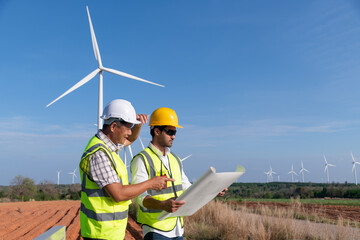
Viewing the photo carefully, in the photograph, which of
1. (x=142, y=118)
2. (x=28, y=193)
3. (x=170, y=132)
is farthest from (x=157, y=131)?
(x=28, y=193)

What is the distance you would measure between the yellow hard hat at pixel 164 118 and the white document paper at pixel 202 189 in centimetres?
102

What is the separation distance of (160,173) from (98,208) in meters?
0.93

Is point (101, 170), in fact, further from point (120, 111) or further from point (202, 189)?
point (202, 189)

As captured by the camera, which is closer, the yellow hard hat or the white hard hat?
the white hard hat

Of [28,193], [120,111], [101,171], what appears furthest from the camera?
[28,193]

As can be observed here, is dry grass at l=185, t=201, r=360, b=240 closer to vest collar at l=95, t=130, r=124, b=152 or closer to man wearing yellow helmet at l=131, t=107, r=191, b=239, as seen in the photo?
man wearing yellow helmet at l=131, t=107, r=191, b=239

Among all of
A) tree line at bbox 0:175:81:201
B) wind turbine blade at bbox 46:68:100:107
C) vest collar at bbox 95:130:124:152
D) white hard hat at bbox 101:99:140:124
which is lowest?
tree line at bbox 0:175:81:201

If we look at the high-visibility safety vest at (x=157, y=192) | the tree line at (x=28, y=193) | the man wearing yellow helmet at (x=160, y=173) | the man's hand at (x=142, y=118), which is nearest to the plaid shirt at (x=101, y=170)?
the man wearing yellow helmet at (x=160, y=173)

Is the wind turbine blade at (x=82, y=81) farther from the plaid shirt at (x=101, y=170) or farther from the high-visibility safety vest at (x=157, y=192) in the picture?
the plaid shirt at (x=101, y=170)

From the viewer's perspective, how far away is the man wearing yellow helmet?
3255mm

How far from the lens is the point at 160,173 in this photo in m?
3.46

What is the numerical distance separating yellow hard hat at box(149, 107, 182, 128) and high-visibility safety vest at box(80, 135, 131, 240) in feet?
3.61

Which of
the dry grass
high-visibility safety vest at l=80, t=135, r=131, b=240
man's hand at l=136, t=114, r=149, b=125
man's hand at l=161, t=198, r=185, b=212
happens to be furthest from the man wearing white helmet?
the dry grass

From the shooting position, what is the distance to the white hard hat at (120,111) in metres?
2.95
